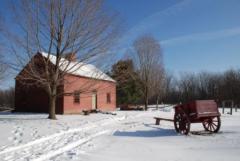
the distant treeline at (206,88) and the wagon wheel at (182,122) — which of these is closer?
the wagon wheel at (182,122)

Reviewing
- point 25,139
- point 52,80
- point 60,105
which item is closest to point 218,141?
point 25,139

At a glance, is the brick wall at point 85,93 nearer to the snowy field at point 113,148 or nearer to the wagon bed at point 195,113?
the wagon bed at point 195,113

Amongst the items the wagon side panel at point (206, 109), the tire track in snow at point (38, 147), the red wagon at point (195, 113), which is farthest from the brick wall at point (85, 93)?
the wagon side panel at point (206, 109)

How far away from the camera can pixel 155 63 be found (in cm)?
4184

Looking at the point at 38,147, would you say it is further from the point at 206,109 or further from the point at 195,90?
the point at 195,90

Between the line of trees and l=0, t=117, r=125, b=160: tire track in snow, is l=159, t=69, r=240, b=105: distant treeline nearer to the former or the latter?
the line of trees

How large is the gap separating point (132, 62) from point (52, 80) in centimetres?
2082

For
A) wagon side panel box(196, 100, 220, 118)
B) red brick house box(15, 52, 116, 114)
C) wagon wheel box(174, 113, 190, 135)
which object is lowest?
wagon wheel box(174, 113, 190, 135)

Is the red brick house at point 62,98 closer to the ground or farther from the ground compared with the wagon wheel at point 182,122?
farther from the ground

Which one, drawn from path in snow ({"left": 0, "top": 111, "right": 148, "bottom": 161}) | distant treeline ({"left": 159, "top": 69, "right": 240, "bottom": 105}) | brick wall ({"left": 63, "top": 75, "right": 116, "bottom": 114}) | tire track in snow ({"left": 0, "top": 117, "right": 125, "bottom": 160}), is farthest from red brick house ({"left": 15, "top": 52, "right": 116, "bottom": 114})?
distant treeline ({"left": 159, "top": 69, "right": 240, "bottom": 105})

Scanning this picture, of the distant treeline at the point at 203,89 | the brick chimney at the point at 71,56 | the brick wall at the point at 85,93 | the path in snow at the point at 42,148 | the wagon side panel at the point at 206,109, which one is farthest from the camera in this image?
the distant treeline at the point at 203,89

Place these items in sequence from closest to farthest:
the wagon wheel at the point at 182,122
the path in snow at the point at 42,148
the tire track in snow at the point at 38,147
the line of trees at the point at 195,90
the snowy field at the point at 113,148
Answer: the snowy field at the point at 113,148 → the path in snow at the point at 42,148 → the tire track in snow at the point at 38,147 → the wagon wheel at the point at 182,122 → the line of trees at the point at 195,90

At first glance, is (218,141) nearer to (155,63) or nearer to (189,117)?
(189,117)

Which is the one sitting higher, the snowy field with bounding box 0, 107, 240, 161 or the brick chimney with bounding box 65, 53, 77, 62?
the brick chimney with bounding box 65, 53, 77, 62
